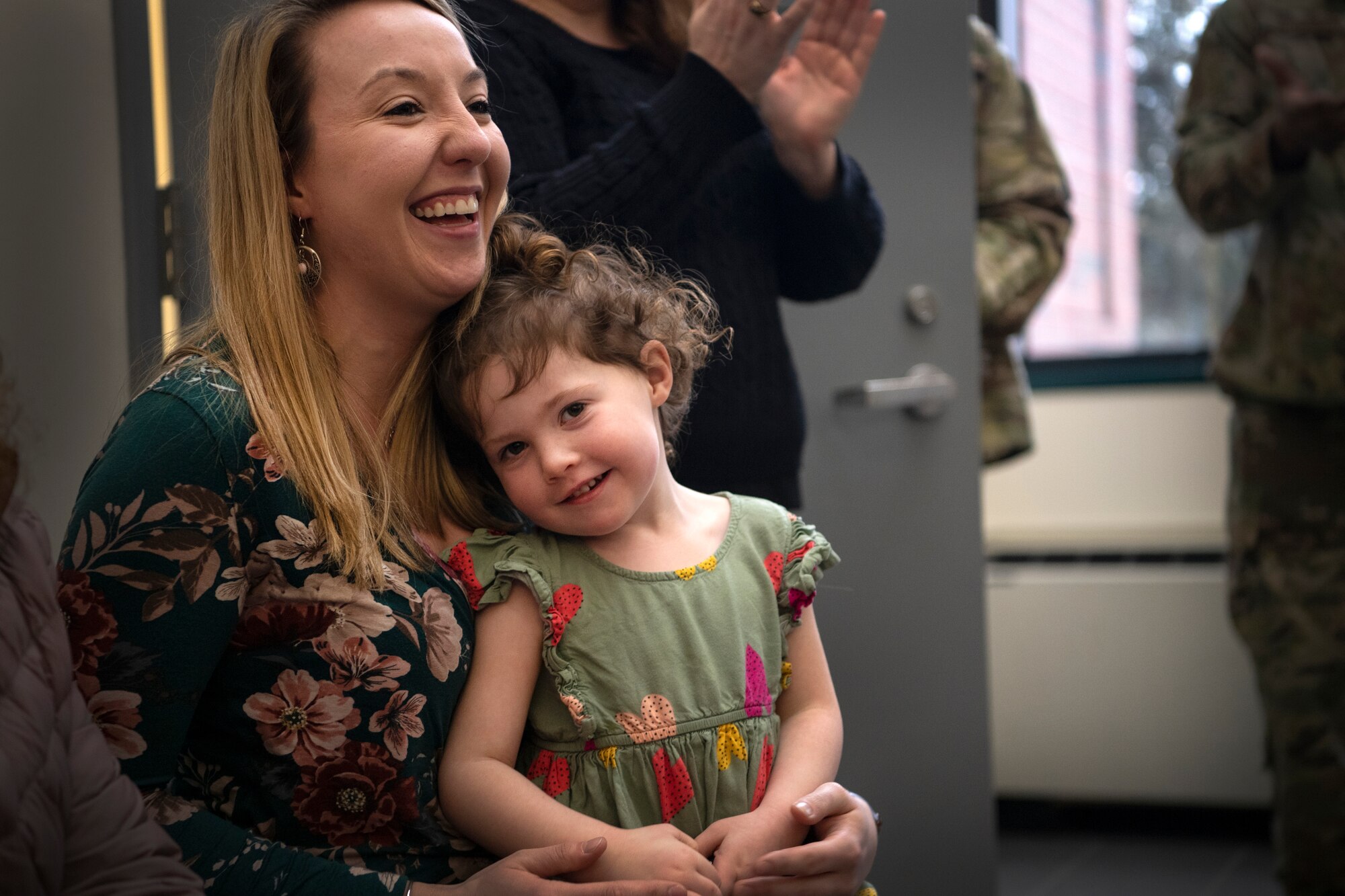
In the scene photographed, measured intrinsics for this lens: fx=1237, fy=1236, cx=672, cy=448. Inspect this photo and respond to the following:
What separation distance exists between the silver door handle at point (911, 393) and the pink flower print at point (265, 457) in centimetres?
84

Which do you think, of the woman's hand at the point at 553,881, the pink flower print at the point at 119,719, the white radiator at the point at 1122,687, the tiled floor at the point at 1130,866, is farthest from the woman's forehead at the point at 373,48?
the white radiator at the point at 1122,687

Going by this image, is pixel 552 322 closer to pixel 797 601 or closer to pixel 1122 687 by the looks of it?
pixel 797 601

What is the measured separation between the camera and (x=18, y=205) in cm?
83

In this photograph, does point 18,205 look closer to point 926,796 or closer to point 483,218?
point 483,218

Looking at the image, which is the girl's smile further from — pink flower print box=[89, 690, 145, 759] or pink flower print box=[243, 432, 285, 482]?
pink flower print box=[89, 690, 145, 759]

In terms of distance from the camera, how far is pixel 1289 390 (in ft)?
6.88

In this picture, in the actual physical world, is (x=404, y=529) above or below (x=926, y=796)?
above

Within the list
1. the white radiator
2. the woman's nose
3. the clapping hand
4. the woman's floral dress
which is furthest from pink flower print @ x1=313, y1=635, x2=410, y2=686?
the white radiator

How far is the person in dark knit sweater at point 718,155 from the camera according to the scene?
3.53ft

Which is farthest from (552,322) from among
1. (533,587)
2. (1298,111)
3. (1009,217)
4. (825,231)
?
Result: (1298,111)

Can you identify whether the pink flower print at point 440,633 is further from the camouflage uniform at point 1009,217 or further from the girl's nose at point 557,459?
the camouflage uniform at point 1009,217

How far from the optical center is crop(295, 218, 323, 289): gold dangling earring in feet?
3.04

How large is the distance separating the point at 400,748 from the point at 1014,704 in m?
2.14

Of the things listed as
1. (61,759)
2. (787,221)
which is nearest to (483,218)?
(787,221)
